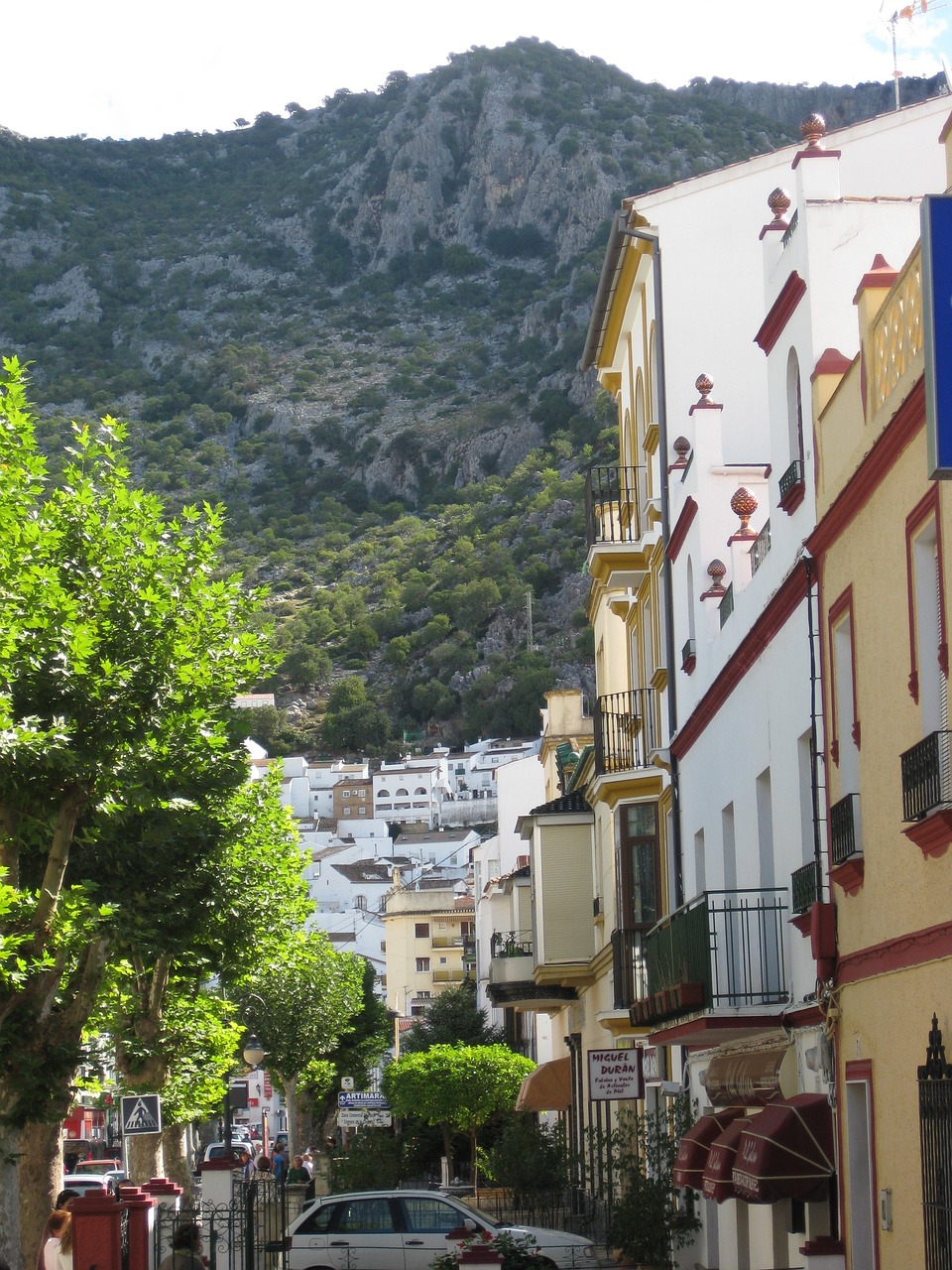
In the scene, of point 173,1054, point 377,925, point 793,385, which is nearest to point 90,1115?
point 377,925

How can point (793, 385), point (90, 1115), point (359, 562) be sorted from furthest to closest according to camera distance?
1. point (359, 562)
2. point (90, 1115)
3. point (793, 385)

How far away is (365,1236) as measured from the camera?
72.1ft

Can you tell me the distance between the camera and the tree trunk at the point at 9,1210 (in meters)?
18.2

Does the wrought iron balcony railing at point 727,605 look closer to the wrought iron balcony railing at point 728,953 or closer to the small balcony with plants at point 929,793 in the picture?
the wrought iron balcony railing at point 728,953

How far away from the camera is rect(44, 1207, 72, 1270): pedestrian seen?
15391 millimetres

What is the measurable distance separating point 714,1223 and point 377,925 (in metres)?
100

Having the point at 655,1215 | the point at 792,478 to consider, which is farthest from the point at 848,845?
the point at 655,1215

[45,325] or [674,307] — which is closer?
[674,307]

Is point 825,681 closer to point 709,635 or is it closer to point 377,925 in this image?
point 709,635

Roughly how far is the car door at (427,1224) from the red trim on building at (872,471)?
12.4m

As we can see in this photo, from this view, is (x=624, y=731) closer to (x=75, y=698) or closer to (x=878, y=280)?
(x=75, y=698)

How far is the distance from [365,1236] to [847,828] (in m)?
12.7

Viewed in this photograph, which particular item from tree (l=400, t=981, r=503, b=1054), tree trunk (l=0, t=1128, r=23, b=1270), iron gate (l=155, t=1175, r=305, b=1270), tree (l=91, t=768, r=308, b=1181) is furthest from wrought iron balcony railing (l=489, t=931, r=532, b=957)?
tree trunk (l=0, t=1128, r=23, b=1270)

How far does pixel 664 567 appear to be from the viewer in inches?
874
